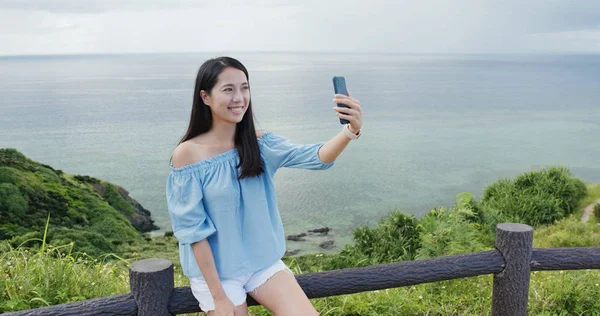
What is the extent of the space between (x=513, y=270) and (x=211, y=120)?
1.78m

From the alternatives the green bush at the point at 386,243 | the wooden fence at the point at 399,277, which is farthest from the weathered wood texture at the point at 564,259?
the green bush at the point at 386,243

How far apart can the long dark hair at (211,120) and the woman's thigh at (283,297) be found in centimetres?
46

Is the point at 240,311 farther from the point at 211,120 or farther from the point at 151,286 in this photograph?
the point at 211,120

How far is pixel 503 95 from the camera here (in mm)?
90875

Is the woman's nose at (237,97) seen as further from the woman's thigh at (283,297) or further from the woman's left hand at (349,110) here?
the woman's thigh at (283,297)

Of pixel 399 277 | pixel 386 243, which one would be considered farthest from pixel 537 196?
pixel 399 277

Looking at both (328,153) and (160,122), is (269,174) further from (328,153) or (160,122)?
(160,122)

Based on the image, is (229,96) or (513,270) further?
(513,270)

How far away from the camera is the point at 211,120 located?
2.36 m

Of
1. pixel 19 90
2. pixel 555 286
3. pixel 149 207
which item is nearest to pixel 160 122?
pixel 149 207

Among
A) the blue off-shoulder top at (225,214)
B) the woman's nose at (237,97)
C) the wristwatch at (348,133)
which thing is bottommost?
the blue off-shoulder top at (225,214)

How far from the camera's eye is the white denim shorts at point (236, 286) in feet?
7.41

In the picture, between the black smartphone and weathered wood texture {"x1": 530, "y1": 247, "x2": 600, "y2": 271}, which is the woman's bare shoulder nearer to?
the black smartphone

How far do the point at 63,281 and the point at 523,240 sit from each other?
2739 mm
